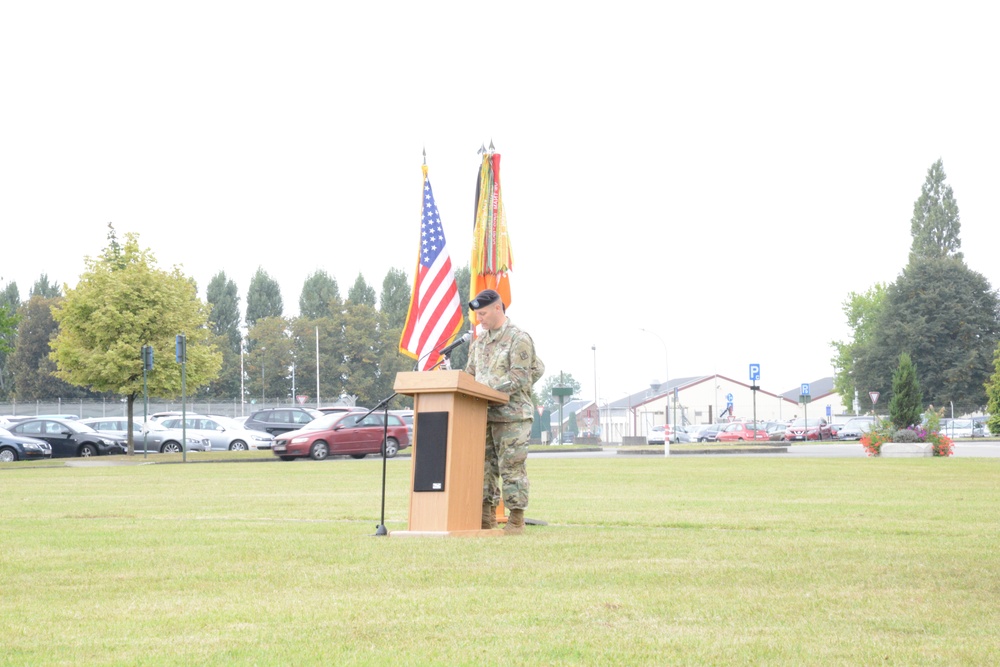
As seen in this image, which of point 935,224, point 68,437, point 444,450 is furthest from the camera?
point 935,224

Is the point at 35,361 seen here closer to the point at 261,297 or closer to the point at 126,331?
the point at 261,297

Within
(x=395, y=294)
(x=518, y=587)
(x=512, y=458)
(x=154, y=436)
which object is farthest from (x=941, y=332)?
(x=518, y=587)

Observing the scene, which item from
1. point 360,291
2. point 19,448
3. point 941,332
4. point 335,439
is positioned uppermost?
point 360,291

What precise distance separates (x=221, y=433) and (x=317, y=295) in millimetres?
67091

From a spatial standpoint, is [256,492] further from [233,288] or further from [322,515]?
[233,288]

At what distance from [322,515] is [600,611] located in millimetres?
7622

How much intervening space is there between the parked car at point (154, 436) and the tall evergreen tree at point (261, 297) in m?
66.1

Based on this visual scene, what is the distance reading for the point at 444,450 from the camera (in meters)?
10.3

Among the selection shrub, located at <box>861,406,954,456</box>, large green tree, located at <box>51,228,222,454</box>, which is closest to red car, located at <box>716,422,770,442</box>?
shrub, located at <box>861,406,954,456</box>

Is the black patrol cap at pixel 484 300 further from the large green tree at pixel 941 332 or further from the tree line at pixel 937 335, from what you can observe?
the large green tree at pixel 941 332

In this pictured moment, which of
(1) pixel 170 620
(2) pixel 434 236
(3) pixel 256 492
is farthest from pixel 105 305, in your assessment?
(1) pixel 170 620

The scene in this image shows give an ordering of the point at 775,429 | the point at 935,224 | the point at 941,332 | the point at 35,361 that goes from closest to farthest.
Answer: the point at 941,332
the point at 775,429
the point at 935,224
the point at 35,361

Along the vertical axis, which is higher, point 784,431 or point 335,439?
point 784,431

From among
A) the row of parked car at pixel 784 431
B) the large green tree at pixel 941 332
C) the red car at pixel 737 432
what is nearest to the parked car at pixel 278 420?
the row of parked car at pixel 784 431
